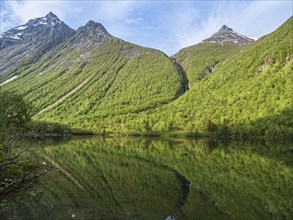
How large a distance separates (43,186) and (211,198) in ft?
53.6

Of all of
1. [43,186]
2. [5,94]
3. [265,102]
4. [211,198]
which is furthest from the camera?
[265,102]

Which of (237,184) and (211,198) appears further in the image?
(237,184)

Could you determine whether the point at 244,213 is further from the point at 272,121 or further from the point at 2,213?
the point at 272,121

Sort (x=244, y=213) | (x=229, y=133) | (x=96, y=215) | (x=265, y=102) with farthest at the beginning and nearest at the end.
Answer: (x=265, y=102) < (x=229, y=133) < (x=244, y=213) < (x=96, y=215)

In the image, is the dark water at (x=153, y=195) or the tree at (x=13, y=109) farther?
the tree at (x=13, y=109)

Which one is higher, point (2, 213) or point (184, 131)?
point (2, 213)

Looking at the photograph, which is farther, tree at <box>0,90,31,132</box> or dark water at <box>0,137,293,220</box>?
tree at <box>0,90,31,132</box>

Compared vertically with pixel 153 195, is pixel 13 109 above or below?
above

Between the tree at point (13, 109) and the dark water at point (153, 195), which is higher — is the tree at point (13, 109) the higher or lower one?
the higher one

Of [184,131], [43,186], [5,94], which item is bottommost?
[184,131]

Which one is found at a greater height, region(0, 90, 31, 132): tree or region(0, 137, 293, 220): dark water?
region(0, 90, 31, 132): tree

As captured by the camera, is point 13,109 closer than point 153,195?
No

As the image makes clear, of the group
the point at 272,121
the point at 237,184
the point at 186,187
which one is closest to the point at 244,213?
the point at 186,187

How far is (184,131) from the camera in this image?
593ft
